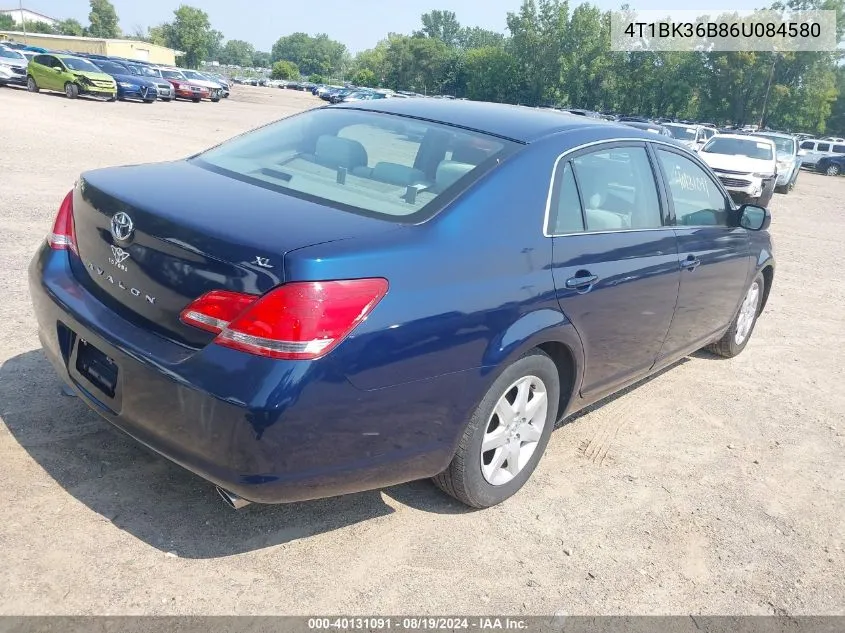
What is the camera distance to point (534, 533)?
3.22 meters

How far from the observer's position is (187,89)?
124ft

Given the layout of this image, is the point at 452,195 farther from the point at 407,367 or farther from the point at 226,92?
the point at 226,92

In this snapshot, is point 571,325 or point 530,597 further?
point 571,325

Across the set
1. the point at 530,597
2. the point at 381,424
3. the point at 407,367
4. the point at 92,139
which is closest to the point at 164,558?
the point at 381,424

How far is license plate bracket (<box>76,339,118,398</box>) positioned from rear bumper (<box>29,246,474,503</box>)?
1.2 inches

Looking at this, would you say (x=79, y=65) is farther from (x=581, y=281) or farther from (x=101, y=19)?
(x=101, y=19)

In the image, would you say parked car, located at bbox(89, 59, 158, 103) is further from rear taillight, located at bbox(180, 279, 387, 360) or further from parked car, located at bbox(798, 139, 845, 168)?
rear taillight, located at bbox(180, 279, 387, 360)

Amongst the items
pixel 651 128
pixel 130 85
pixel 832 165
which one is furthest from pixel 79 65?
pixel 832 165

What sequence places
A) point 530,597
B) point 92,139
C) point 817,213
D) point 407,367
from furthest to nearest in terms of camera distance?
point 817,213, point 92,139, point 530,597, point 407,367

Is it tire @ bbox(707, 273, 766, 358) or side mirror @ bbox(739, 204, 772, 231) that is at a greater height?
side mirror @ bbox(739, 204, 772, 231)

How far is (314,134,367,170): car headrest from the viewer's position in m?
3.42

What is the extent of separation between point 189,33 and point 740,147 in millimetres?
91556

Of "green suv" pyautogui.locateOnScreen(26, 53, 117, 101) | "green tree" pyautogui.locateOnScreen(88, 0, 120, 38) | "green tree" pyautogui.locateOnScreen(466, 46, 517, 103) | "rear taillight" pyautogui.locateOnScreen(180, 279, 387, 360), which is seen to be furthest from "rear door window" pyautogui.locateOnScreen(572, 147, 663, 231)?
"green tree" pyautogui.locateOnScreen(88, 0, 120, 38)

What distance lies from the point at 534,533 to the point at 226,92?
47.0 m
